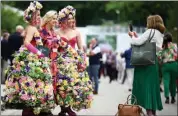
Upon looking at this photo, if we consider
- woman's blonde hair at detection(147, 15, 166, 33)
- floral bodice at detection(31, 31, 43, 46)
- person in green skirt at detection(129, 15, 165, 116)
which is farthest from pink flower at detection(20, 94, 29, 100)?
woman's blonde hair at detection(147, 15, 166, 33)

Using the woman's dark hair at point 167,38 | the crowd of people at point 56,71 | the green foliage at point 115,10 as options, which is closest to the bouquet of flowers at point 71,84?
the crowd of people at point 56,71

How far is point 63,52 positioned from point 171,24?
22302 mm

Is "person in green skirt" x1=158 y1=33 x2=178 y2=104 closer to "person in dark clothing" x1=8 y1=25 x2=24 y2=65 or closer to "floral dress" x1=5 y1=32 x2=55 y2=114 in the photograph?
"person in dark clothing" x1=8 y1=25 x2=24 y2=65

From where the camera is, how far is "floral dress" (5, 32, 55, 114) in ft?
30.0

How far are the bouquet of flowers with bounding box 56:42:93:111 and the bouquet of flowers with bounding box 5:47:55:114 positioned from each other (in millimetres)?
392

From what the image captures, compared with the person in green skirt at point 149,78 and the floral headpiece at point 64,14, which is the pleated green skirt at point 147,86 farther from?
the floral headpiece at point 64,14

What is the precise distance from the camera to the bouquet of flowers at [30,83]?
9.14 m

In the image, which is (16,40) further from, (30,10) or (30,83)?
(30,83)

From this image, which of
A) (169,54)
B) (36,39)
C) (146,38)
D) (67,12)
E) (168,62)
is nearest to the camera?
(36,39)

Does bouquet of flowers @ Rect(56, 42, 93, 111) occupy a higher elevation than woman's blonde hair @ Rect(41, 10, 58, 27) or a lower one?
lower

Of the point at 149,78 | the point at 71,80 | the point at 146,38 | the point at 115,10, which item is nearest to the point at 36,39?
the point at 71,80

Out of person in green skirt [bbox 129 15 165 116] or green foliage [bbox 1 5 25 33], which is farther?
green foliage [bbox 1 5 25 33]

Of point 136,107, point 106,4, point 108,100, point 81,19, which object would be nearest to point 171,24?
point 108,100

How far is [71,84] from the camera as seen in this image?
970 cm
